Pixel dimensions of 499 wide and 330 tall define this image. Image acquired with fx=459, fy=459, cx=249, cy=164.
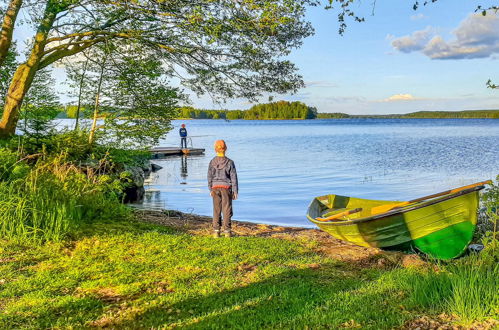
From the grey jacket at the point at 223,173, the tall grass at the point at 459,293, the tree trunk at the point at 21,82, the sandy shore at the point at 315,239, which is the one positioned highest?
the tree trunk at the point at 21,82

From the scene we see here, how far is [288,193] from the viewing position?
22641mm

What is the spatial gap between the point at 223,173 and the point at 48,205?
3.46m

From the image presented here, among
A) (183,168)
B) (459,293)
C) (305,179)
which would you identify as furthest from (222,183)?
(183,168)

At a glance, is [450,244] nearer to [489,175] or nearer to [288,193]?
[288,193]

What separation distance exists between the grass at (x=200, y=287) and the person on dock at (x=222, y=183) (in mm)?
1096

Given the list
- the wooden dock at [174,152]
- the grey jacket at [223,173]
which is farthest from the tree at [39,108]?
the wooden dock at [174,152]

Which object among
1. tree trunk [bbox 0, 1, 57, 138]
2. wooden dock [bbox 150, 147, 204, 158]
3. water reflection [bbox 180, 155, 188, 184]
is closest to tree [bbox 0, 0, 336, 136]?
tree trunk [bbox 0, 1, 57, 138]

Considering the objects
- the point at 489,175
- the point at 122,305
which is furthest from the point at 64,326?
the point at 489,175

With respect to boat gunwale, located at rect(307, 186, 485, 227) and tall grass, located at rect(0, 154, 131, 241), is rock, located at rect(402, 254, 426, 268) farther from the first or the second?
tall grass, located at rect(0, 154, 131, 241)

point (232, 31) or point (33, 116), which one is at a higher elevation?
point (232, 31)

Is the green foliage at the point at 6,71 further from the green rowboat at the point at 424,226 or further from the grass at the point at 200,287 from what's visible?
the green rowboat at the point at 424,226

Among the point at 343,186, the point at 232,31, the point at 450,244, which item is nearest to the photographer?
the point at 450,244

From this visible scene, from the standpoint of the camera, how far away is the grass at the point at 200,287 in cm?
520

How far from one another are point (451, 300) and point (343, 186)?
19855mm
